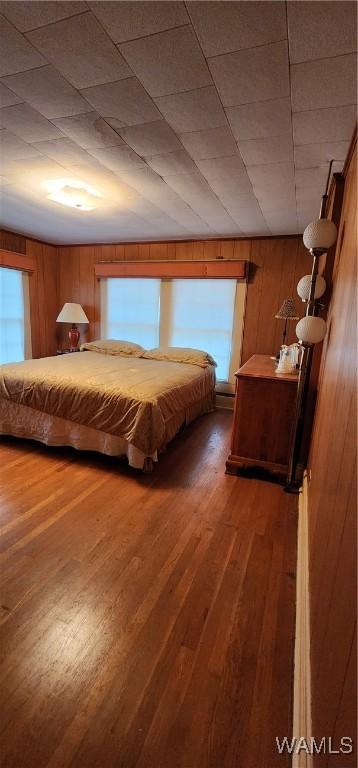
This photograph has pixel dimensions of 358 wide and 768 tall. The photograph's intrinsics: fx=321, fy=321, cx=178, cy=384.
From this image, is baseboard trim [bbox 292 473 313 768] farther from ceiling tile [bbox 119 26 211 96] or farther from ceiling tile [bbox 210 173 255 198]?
ceiling tile [bbox 210 173 255 198]

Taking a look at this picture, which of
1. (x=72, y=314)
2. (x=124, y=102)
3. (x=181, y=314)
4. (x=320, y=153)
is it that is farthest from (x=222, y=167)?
(x=72, y=314)

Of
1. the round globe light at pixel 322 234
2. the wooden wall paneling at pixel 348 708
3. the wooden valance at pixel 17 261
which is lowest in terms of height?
the wooden wall paneling at pixel 348 708

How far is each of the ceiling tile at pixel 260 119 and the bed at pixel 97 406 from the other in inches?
66.9

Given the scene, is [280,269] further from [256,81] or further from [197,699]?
[197,699]

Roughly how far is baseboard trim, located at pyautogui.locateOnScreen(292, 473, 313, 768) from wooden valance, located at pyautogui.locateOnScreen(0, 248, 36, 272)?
438 centimetres

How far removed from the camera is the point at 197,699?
1.05 m

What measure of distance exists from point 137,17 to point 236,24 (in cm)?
33

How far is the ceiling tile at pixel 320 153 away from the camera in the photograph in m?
1.77

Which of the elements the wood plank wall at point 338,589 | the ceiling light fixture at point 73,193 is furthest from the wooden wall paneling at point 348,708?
the ceiling light fixture at point 73,193

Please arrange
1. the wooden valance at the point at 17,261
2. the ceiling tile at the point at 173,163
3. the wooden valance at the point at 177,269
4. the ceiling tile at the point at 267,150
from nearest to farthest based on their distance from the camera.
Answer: the ceiling tile at the point at 267,150
the ceiling tile at the point at 173,163
the wooden valance at the point at 177,269
the wooden valance at the point at 17,261

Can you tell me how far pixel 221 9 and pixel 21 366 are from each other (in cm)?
269

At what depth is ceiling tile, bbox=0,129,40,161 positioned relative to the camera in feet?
6.22

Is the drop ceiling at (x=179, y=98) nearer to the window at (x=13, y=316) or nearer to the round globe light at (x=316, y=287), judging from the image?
the round globe light at (x=316, y=287)

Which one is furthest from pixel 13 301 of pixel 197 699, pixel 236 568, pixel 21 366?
pixel 197 699
